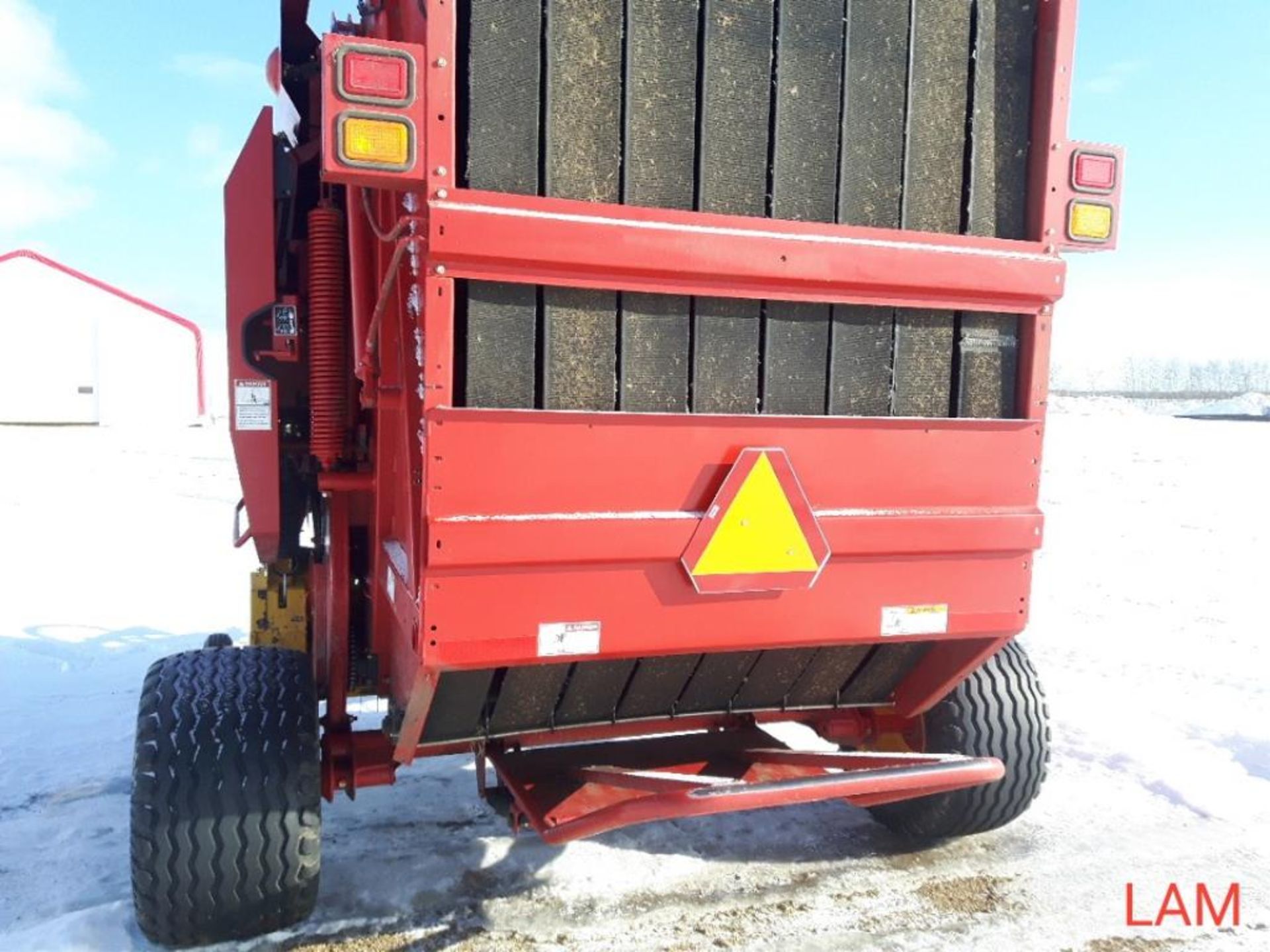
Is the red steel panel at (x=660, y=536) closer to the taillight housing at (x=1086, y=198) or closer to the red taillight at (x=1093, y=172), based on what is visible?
the taillight housing at (x=1086, y=198)

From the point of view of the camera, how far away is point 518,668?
105 inches

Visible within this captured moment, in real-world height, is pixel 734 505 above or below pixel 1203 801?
above

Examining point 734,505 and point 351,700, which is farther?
point 351,700

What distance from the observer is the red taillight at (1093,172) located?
2709mm

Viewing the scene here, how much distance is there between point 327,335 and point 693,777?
5.78 ft

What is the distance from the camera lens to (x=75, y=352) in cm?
2520

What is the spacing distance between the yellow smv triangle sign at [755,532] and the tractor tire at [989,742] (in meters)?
1.23

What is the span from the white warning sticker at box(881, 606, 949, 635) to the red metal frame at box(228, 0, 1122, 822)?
24 mm

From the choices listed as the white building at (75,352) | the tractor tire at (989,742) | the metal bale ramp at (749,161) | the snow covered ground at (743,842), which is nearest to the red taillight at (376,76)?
the metal bale ramp at (749,161)

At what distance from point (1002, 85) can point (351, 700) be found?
4213 millimetres

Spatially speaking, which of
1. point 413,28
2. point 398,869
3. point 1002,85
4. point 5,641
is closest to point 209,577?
point 5,641

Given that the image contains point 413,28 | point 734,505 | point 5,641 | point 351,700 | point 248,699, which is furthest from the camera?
point 5,641

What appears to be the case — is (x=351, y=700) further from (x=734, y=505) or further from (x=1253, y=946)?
(x=1253, y=946)

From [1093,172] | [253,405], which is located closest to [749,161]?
[1093,172]
